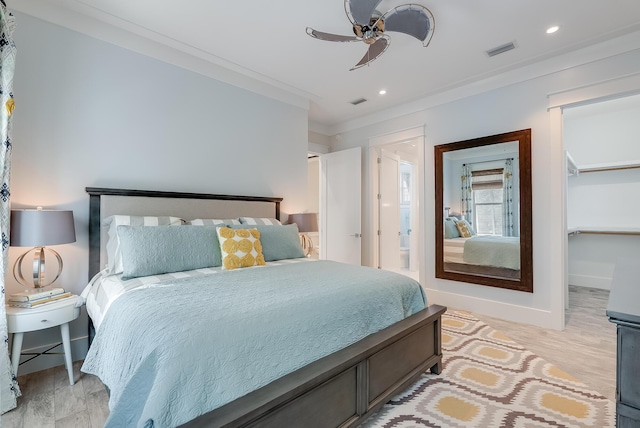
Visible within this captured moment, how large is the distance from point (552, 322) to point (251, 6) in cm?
411

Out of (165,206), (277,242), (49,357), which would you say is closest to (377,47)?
(277,242)

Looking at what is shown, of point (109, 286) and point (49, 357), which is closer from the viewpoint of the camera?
point (109, 286)

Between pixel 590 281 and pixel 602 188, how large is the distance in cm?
150

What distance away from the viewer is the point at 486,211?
3.59m

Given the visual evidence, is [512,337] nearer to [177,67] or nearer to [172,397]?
[172,397]

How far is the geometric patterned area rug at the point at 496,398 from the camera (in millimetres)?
1712

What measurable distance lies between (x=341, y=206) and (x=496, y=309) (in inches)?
103

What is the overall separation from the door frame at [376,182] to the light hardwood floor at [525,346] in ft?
3.71

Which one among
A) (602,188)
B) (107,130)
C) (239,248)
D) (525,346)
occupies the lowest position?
(525,346)

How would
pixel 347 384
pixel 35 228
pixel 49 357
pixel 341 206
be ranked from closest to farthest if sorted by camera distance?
pixel 347 384 < pixel 35 228 < pixel 49 357 < pixel 341 206

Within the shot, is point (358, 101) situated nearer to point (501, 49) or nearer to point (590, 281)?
point (501, 49)

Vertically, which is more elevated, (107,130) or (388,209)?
(107,130)

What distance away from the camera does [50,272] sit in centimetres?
233

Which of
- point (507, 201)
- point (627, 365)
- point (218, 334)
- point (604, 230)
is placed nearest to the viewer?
point (627, 365)
